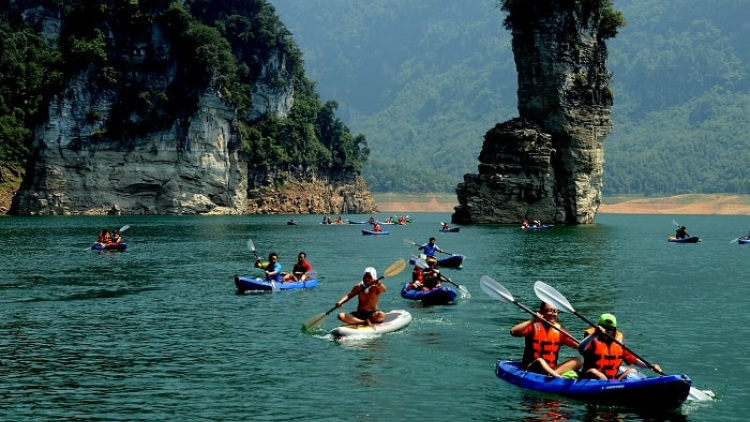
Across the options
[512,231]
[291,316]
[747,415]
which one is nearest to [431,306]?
[291,316]

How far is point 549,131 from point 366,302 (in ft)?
272

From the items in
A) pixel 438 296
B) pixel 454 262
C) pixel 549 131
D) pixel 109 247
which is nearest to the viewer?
pixel 438 296

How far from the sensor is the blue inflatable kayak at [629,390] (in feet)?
54.7

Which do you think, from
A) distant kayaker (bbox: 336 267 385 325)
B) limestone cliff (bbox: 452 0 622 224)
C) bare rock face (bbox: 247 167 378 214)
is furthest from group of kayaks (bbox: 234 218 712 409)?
bare rock face (bbox: 247 167 378 214)

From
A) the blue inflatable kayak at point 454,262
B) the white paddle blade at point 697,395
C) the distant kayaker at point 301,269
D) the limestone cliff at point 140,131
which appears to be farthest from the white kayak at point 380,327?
the limestone cliff at point 140,131

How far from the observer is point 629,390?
55.4ft

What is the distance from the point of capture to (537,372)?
1848 centimetres

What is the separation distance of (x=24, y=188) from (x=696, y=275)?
110 metres

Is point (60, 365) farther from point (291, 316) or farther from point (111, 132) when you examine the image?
point (111, 132)

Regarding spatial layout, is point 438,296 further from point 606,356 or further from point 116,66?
point 116,66

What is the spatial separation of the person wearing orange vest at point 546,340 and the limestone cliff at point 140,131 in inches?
4779

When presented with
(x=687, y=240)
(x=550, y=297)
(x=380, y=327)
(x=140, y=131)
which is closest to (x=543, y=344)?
(x=550, y=297)

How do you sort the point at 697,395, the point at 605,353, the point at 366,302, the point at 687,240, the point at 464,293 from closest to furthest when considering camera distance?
the point at 605,353 < the point at 697,395 < the point at 366,302 < the point at 464,293 < the point at 687,240

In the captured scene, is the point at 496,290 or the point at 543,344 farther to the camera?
the point at 496,290
